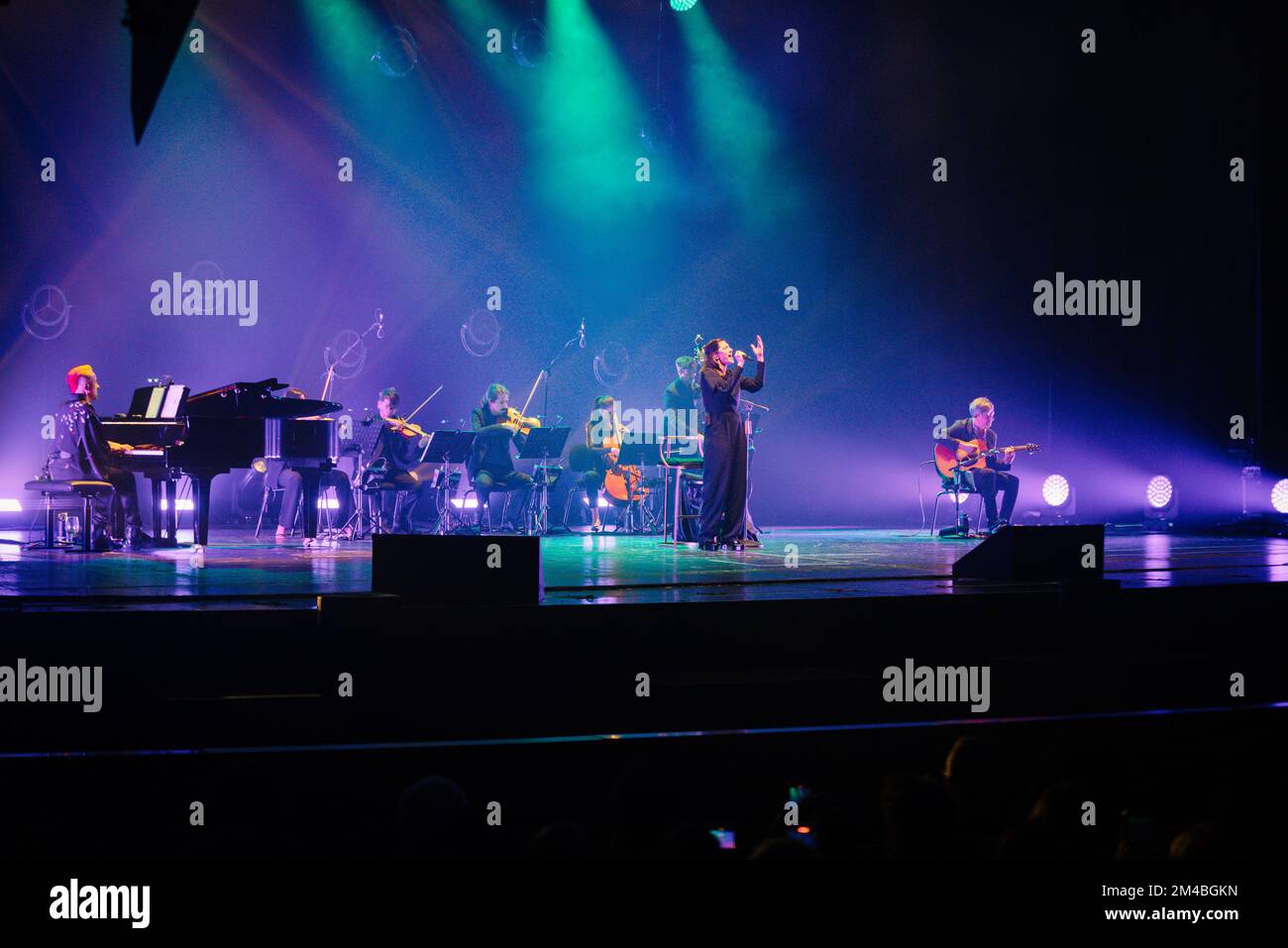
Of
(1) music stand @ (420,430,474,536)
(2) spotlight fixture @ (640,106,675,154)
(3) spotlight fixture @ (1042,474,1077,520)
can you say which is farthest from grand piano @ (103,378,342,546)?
(3) spotlight fixture @ (1042,474,1077,520)

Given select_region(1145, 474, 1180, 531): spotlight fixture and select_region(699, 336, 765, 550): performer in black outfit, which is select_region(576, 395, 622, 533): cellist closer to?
select_region(699, 336, 765, 550): performer in black outfit

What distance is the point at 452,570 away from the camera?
443cm

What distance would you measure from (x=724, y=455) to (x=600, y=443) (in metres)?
3.41

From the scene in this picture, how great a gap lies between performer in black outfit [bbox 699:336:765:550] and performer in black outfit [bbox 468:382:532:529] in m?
2.78

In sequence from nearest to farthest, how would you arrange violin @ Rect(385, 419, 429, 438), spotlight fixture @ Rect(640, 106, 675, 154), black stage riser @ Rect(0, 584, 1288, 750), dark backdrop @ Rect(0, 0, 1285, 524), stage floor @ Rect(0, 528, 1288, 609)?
black stage riser @ Rect(0, 584, 1288, 750)
stage floor @ Rect(0, 528, 1288, 609)
violin @ Rect(385, 419, 429, 438)
dark backdrop @ Rect(0, 0, 1285, 524)
spotlight fixture @ Rect(640, 106, 675, 154)

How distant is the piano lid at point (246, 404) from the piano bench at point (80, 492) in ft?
3.03

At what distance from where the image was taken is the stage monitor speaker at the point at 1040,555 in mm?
5559

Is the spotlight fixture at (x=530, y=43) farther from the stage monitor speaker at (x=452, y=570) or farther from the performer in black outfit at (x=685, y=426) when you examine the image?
the stage monitor speaker at (x=452, y=570)

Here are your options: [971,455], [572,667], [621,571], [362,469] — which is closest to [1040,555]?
[621,571]

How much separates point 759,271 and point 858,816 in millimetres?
11101

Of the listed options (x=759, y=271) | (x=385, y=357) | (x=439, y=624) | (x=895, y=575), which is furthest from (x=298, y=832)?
(x=759, y=271)

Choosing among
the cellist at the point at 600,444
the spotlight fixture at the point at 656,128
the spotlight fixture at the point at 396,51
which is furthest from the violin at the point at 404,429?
the spotlight fixture at the point at 656,128

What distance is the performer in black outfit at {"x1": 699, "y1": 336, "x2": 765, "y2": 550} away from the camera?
942 cm

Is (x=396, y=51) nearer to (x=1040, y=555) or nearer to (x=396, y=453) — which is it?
(x=396, y=453)
